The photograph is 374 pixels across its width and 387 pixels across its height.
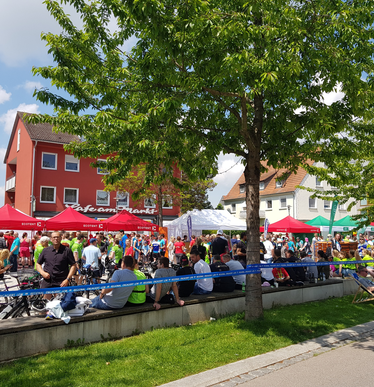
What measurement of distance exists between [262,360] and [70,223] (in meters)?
11.6

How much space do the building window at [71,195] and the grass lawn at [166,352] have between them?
3065 centimetres

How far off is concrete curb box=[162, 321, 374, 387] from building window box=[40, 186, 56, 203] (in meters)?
31.7

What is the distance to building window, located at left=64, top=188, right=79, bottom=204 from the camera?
36.2m

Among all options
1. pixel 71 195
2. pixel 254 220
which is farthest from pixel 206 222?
pixel 71 195

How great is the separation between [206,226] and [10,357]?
17651 mm

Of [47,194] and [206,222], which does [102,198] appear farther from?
[206,222]

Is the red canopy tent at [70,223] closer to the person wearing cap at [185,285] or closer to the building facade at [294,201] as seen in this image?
the person wearing cap at [185,285]

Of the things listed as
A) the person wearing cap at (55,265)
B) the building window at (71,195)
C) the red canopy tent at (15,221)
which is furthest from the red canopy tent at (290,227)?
the building window at (71,195)

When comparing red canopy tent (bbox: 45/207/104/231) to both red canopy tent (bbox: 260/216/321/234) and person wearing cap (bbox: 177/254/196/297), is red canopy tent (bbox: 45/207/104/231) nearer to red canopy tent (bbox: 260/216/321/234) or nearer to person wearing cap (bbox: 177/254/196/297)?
person wearing cap (bbox: 177/254/196/297)

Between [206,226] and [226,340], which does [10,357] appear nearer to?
[226,340]

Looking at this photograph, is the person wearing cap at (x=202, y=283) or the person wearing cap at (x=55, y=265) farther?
the person wearing cap at (x=202, y=283)

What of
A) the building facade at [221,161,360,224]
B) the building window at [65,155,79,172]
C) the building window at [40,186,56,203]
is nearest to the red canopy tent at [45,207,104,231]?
the building window at [40,186,56,203]

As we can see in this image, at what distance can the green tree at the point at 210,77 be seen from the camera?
6.49 meters

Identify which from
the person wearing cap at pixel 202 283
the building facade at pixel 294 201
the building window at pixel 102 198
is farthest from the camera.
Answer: the building facade at pixel 294 201
